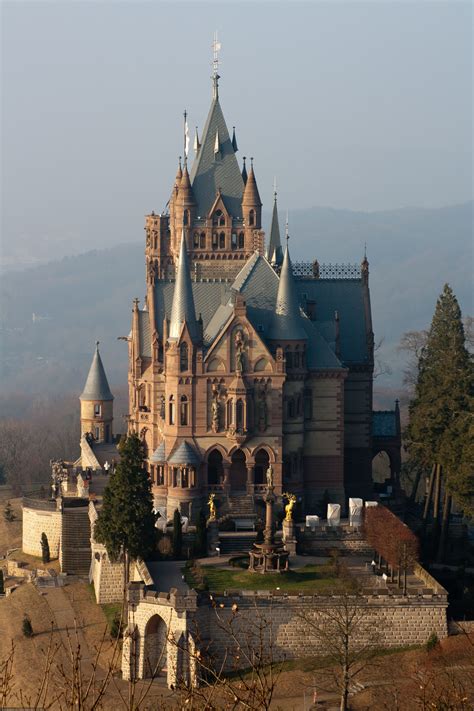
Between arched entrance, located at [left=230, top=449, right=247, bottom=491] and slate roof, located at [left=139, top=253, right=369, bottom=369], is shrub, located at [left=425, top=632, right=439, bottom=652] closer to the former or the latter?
arched entrance, located at [left=230, top=449, right=247, bottom=491]

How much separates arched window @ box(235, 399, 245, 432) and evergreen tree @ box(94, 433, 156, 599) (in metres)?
12.3

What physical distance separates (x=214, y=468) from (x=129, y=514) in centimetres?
1523

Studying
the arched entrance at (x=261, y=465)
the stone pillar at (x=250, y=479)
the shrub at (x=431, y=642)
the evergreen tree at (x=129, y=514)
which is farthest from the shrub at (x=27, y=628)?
the arched entrance at (x=261, y=465)

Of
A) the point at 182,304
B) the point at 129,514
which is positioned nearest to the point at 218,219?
the point at 182,304

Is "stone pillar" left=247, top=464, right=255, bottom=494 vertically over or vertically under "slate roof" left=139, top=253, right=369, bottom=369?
under

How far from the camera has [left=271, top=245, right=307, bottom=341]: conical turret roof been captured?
100438mm

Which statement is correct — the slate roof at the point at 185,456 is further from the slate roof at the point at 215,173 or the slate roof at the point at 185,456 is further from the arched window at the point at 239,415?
the slate roof at the point at 215,173

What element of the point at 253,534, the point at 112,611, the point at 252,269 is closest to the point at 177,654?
the point at 112,611

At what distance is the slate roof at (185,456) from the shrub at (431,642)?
23.9m

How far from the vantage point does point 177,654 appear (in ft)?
247

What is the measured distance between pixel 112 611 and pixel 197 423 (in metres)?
16.0

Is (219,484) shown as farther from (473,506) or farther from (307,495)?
(473,506)

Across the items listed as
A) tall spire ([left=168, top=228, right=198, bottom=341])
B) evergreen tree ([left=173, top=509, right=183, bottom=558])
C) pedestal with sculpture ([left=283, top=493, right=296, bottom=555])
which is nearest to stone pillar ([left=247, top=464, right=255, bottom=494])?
pedestal with sculpture ([left=283, top=493, right=296, bottom=555])

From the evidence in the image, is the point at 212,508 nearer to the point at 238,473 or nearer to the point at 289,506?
the point at 289,506
